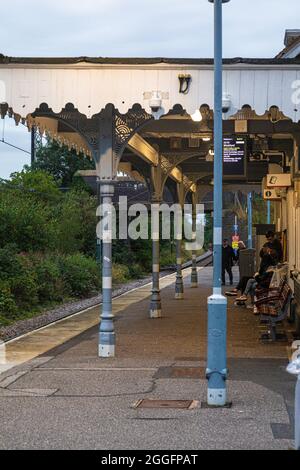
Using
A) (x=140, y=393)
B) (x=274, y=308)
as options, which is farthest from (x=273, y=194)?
(x=140, y=393)

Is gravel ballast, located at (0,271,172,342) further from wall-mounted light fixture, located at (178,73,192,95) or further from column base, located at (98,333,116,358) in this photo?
wall-mounted light fixture, located at (178,73,192,95)

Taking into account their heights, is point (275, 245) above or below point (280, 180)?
below

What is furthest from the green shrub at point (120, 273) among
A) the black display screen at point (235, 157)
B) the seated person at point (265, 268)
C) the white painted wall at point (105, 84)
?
the white painted wall at point (105, 84)

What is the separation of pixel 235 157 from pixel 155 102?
202 inches

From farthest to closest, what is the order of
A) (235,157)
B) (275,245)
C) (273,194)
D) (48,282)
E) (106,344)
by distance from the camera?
(48,282) < (273,194) < (275,245) < (235,157) < (106,344)

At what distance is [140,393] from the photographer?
9.42 m

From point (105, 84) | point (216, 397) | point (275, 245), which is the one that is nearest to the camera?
point (216, 397)

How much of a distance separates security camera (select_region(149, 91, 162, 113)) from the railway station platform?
3.44m

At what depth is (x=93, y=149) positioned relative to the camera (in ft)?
41.2

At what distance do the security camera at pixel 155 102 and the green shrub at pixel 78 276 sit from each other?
14.5 metres

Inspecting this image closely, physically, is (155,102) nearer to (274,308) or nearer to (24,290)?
(274,308)

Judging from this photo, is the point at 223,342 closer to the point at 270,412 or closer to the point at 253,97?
the point at 270,412

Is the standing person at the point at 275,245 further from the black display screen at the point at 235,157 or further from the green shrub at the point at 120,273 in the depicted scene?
the green shrub at the point at 120,273
